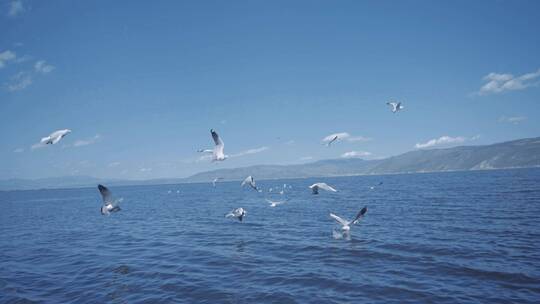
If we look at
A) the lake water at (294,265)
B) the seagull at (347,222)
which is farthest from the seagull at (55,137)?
the seagull at (347,222)

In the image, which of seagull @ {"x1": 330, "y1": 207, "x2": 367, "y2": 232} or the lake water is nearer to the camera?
the lake water

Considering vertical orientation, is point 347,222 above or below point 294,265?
above

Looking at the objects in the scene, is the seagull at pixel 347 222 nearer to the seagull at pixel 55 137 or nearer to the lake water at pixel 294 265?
the lake water at pixel 294 265

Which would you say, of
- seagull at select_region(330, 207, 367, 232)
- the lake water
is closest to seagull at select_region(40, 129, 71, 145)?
the lake water

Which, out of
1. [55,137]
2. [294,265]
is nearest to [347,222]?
[294,265]

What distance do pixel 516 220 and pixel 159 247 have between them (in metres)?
27.6

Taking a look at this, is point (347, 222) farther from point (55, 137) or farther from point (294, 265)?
point (55, 137)

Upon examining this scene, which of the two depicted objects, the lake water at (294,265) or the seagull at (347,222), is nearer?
the lake water at (294,265)

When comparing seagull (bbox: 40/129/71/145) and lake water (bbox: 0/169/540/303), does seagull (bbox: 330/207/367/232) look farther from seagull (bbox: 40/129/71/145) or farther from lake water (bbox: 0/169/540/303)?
seagull (bbox: 40/129/71/145)

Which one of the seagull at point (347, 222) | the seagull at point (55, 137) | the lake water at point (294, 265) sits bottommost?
the lake water at point (294, 265)

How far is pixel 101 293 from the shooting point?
48.4 feet

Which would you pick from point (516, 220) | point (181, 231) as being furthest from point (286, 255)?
point (516, 220)

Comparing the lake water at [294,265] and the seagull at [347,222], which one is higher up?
the seagull at [347,222]

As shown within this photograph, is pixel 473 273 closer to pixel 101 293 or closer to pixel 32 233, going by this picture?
pixel 101 293
